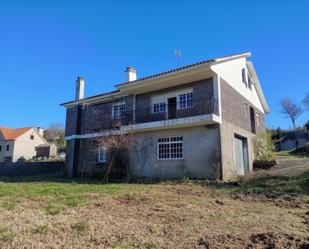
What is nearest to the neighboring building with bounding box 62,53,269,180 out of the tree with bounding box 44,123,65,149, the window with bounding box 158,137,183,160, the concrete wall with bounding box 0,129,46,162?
the window with bounding box 158,137,183,160

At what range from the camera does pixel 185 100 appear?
16.8 meters

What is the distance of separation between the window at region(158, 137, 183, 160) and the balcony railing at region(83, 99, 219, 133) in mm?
1422

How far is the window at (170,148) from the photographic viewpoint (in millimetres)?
16052

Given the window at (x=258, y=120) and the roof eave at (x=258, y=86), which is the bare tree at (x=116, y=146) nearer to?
the roof eave at (x=258, y=86)

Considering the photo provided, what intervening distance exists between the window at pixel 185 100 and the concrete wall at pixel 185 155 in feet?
5.73

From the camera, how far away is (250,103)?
2134 cm

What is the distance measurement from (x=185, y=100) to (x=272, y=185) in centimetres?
749

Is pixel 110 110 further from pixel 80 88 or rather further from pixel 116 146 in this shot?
pixel 80 88

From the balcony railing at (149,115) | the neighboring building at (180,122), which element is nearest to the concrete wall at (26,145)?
the neighboring building at (180,122)

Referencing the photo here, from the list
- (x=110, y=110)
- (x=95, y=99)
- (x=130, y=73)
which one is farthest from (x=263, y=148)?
(x=95, y=99)

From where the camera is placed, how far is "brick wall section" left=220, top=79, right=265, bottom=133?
52.6 ft

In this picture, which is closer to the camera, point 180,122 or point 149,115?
point 180,122

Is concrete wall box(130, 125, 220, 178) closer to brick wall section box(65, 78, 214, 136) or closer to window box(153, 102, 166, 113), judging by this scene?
brick wall section box(65, 78, 214, 136)

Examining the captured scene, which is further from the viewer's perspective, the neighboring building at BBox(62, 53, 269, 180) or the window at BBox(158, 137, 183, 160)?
the window at BBox(158, 137, 183, 160)
